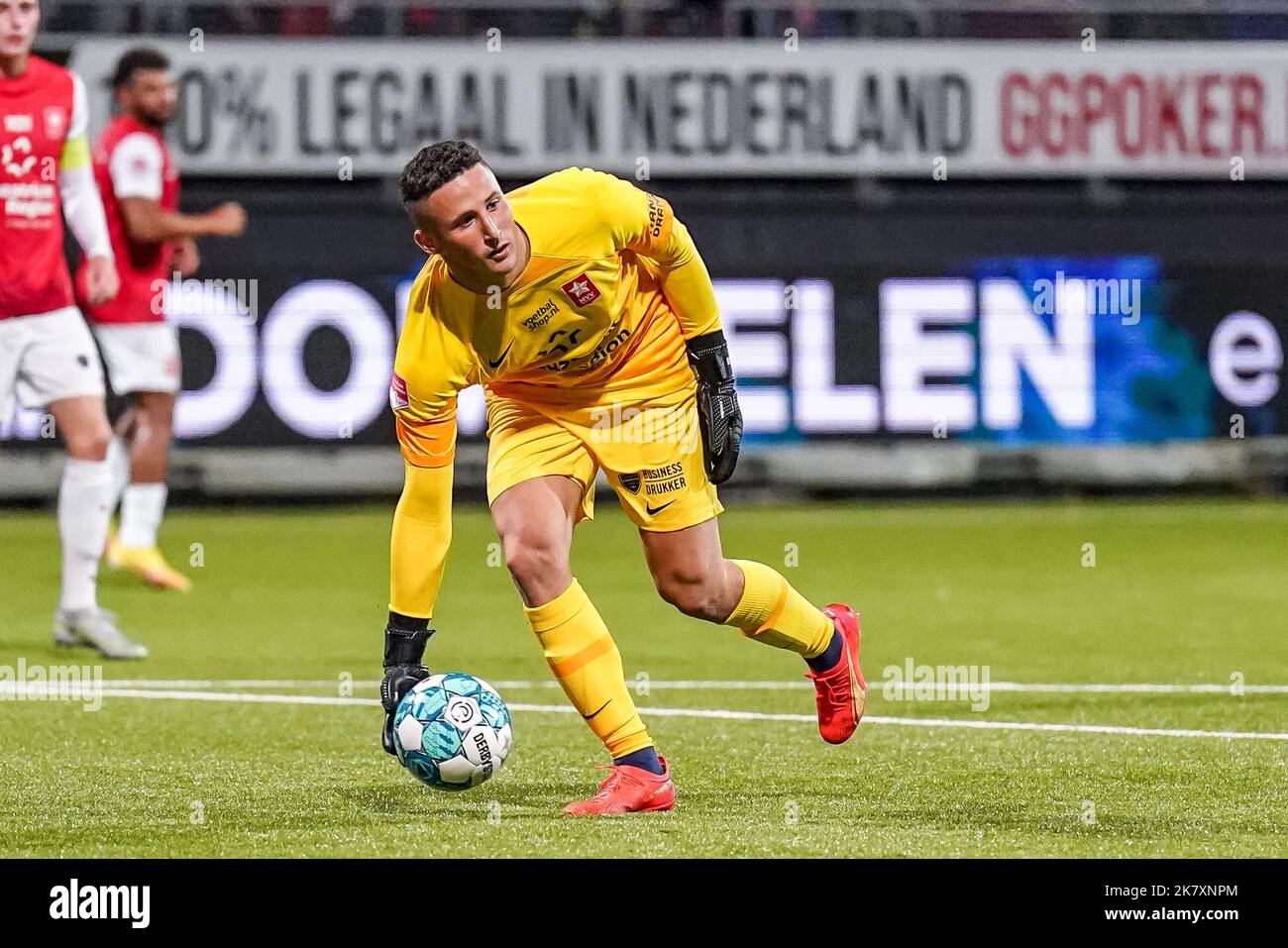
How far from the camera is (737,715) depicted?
25.1 feet

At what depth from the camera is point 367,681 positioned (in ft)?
28.1

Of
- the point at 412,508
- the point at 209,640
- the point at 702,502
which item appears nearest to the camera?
the point at 412,508

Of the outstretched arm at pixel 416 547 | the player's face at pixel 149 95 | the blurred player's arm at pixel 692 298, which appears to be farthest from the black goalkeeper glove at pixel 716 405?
the player's face at pixel 149 95

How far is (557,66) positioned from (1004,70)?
3.23 meters

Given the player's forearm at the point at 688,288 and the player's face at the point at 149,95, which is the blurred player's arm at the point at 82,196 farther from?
the player's forearm at the point at 688,288

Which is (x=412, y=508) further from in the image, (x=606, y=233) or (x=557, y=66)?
(x=557, y=66)

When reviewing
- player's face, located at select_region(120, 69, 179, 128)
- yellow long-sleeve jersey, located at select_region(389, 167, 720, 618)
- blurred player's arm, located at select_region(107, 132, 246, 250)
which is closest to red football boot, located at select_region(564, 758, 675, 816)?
yellow long-sleeve jersey, located at select_region(389, 167, 720, 618)

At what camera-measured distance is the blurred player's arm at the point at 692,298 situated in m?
5.93

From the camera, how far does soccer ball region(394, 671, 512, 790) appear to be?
Result: 5.67 m

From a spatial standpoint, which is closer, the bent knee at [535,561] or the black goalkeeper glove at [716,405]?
the bent knee at [535,561]

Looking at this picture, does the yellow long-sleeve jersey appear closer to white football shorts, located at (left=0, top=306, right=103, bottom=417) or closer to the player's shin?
white football shorts, located at (left=0, top=306, right=103, bottom=417)
